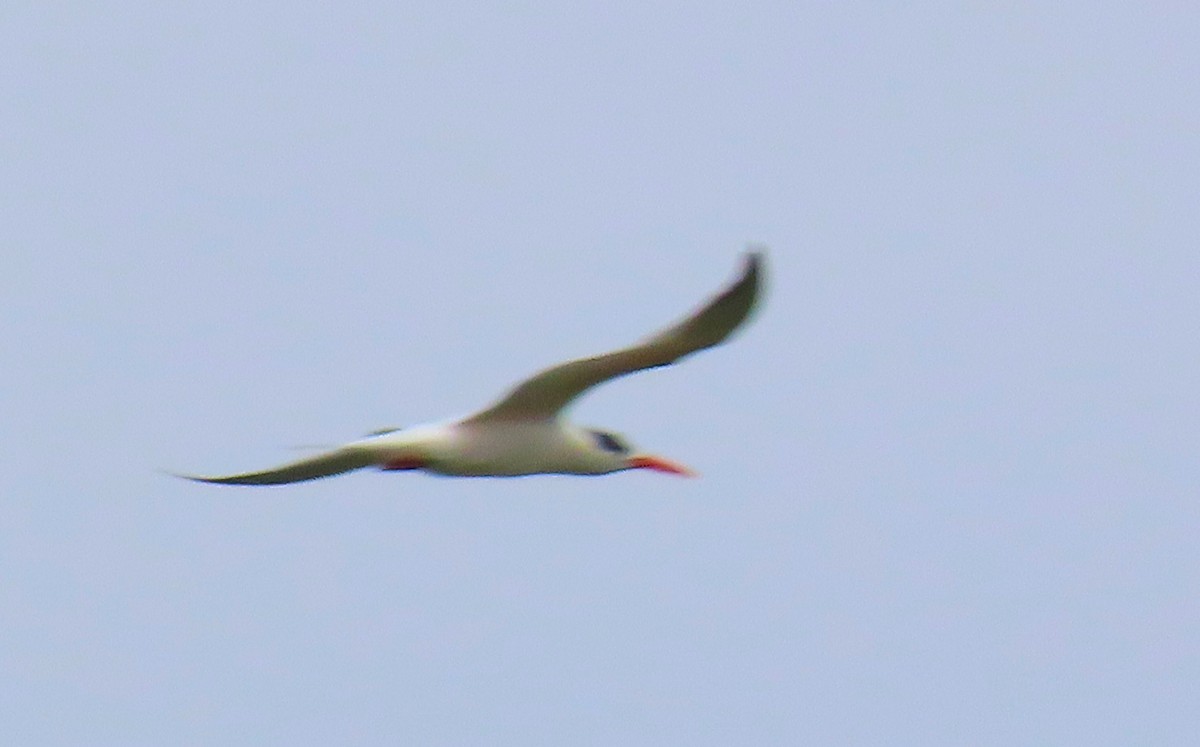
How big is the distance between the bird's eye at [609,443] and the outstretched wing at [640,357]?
2.49 ft

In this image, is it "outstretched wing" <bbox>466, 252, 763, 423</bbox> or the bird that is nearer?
"outstretched wing" <bbox>466, 252, 763, 423</bbox>

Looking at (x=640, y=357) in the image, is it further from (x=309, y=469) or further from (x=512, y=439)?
(x=309, y=469)

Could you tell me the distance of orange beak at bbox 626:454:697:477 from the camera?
49.2 ft

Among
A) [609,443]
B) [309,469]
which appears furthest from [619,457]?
[309,469]

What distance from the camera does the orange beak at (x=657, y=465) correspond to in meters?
15.0

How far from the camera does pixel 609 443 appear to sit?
1454cm

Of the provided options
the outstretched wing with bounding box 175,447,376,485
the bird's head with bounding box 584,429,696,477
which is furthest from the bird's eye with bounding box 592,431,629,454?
the outstretched wing with bounding box 175,447,376,485

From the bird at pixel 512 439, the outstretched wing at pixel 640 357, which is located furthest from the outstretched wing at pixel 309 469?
the outstretched wing at pixel 640 357

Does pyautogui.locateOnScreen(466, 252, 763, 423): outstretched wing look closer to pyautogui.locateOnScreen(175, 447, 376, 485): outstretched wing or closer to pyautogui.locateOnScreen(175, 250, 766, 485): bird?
pyautogui.locateOnScreen(175, 250, 766, 485): bird

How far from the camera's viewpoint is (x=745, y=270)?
12.2 m

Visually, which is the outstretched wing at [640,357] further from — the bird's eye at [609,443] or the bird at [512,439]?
the bird's eye at [609,443]

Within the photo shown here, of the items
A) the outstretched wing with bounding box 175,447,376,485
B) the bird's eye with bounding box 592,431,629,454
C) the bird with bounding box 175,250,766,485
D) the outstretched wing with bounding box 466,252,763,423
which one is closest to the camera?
the outstretched wing with bounding box 466,252,763,423

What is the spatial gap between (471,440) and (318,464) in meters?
0.81

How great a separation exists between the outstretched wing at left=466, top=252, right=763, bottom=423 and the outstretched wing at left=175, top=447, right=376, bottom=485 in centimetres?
62
